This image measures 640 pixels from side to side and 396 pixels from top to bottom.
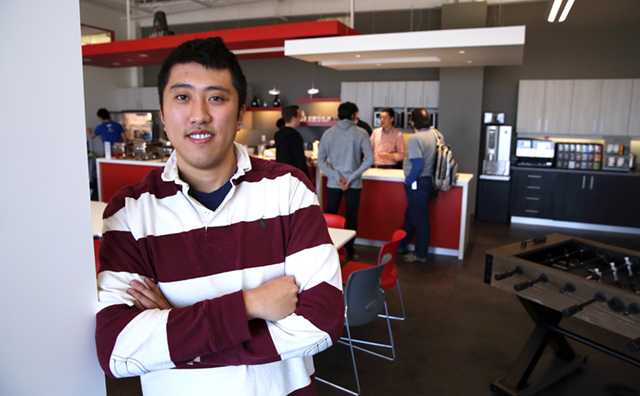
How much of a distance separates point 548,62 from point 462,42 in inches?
132

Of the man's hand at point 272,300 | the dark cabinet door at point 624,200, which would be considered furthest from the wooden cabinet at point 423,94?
the man's hand at point 272,300

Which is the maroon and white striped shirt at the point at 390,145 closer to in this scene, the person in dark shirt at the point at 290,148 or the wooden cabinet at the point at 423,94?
the wooden cabinet at the point at 423,94

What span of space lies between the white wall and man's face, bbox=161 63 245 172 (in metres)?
0.26

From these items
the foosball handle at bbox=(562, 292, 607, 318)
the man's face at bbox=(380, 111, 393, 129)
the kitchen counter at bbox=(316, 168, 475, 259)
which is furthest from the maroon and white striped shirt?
the foosball handle at bbox=(562, 292, 607, 318)

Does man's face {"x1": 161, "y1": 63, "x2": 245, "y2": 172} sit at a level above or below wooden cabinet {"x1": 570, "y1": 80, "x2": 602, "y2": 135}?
below

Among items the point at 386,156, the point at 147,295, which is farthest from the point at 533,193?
the point at 147,295

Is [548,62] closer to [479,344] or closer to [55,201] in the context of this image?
[479,344]

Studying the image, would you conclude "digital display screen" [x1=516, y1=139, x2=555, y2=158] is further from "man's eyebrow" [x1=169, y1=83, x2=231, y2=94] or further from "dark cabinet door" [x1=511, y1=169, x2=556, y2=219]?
"man's eyebrow" [x1=169, y1=83, x2=231, y2=94]

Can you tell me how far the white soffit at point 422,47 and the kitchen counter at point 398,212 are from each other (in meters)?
1.51

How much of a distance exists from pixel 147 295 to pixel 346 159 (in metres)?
4.03

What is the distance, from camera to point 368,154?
4.93 metres

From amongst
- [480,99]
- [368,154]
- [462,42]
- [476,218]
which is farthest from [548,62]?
[368,154]

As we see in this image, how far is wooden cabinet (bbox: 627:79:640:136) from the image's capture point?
6543 mm

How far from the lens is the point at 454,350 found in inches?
127
